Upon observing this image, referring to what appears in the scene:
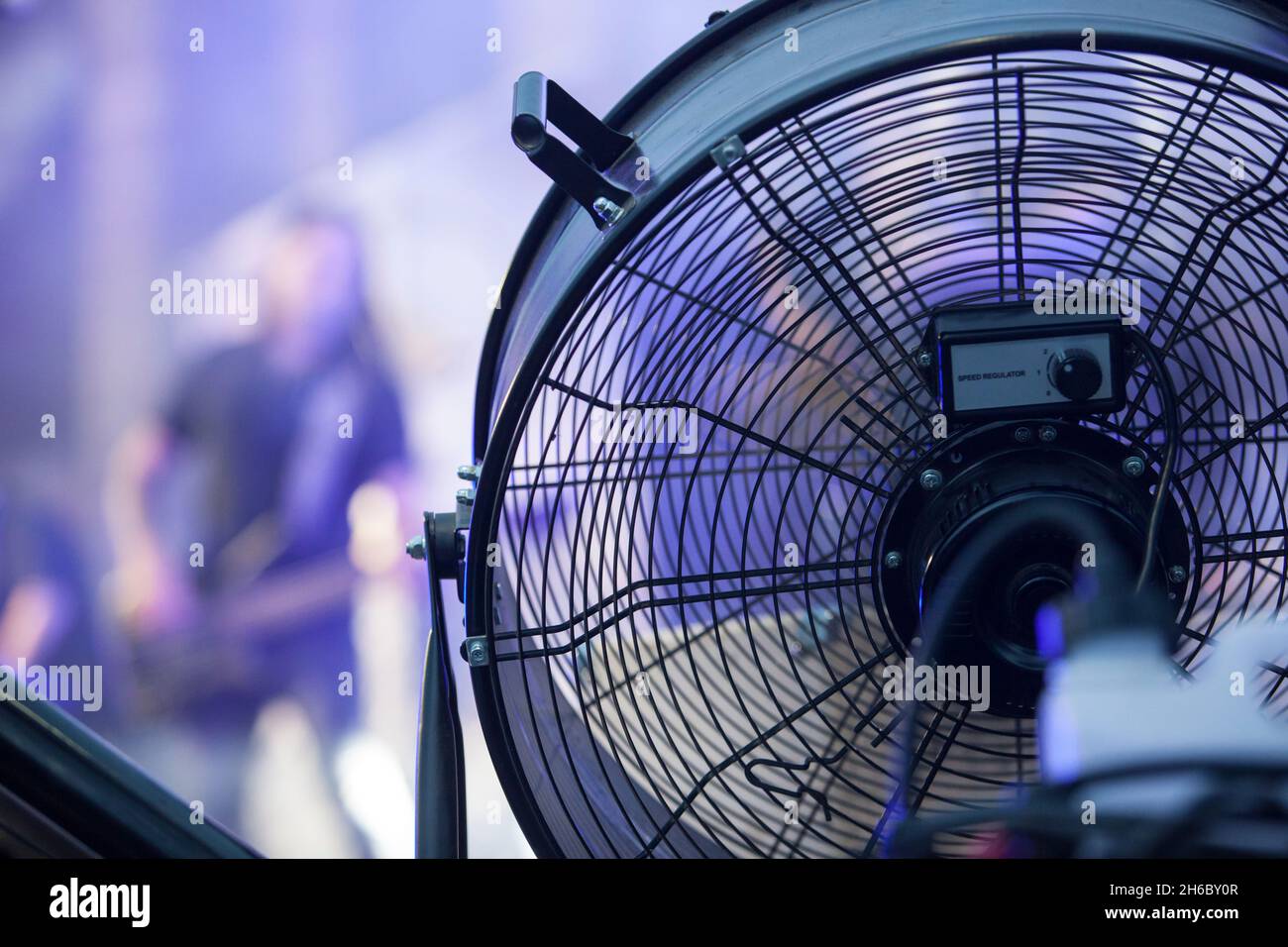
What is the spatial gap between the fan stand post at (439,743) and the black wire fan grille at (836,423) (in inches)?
1.8

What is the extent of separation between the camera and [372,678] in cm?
137

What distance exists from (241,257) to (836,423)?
2.67ft

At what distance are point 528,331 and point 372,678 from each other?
77 cm

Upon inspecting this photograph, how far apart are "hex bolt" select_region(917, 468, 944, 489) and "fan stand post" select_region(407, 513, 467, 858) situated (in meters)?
0.32

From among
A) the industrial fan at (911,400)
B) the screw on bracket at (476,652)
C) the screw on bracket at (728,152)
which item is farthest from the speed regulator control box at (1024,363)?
the screw on bracket at (476,652)

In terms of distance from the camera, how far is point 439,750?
73 centimetres

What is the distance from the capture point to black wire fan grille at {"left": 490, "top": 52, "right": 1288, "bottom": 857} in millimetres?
690

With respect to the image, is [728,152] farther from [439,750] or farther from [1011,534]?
[439,750]

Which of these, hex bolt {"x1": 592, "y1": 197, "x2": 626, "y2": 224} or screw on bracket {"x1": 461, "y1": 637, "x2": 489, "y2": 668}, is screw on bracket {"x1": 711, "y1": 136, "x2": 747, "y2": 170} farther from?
screw on bracket {"x1": 461, "y1": 637, "x2": 489, "y2": 668}

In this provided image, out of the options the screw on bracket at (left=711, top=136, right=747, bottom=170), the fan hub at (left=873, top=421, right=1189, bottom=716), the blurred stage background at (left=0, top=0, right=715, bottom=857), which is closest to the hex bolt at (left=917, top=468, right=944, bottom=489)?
the fan hub at (left=873, top=421, right=1189, bottom=716)

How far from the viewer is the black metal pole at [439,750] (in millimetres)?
703

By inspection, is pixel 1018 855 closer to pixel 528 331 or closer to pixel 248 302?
pixel 528 331

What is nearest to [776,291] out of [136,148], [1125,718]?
[1125,718]
